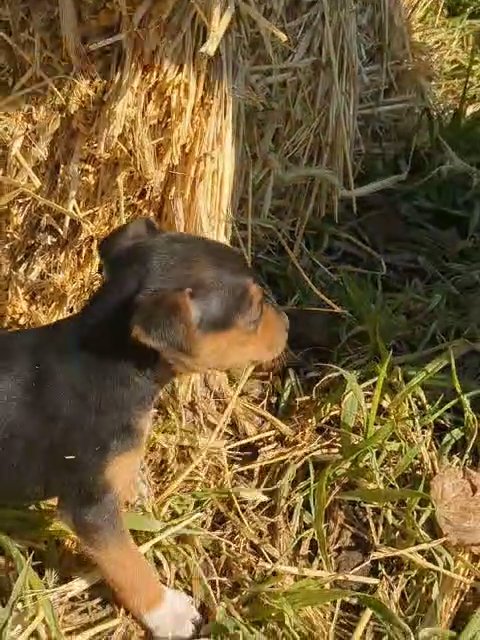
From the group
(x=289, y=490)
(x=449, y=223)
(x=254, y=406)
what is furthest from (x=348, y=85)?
(x=289, y=490)

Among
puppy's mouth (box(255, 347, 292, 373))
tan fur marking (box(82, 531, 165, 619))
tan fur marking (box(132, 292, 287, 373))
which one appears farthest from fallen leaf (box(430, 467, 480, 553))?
tan fur marking (box(82, 531, 165, 619))

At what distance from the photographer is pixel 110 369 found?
3.52 m

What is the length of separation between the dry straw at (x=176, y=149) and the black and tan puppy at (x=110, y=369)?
1.78 feet

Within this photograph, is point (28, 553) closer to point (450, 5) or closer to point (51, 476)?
point (51, 476)

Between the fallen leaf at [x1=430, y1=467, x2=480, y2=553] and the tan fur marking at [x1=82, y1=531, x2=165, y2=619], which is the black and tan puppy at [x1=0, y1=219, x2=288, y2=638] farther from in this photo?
the fallen leaf at [x1=430, y1=467, x2=480, y2=553]

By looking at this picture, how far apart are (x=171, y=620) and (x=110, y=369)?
1003mm

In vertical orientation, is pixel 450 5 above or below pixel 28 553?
above

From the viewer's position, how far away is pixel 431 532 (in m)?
4.14

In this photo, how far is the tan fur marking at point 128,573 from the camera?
12.2 ft

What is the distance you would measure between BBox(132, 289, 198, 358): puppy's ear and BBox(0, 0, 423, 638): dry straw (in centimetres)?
106

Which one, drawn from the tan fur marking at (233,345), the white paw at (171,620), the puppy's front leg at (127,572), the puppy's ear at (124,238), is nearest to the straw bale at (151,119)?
the puppy's ear at (124,238)

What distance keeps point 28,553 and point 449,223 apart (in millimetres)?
2668

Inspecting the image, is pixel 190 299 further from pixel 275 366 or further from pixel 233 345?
pixel 275 366

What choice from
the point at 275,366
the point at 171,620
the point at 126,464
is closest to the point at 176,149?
the point at 275,366
